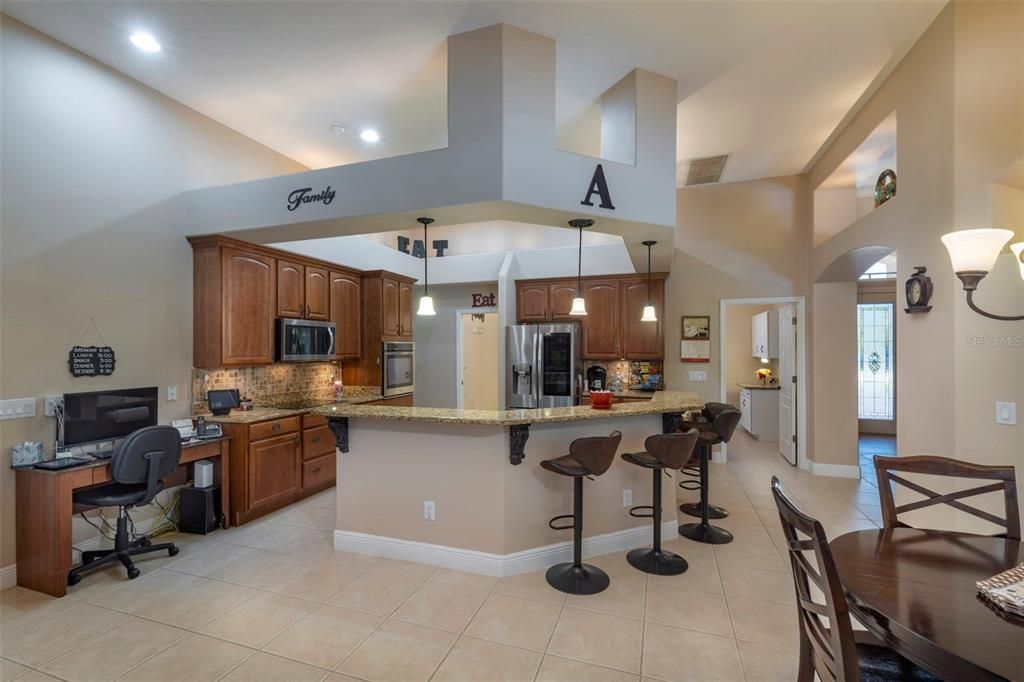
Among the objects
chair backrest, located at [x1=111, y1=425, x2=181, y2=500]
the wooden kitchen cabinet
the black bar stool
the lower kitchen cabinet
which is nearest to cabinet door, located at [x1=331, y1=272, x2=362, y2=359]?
the lower kitchen cabinet

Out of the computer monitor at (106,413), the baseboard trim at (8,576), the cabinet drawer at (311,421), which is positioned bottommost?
the baseboard trim at (8,576)

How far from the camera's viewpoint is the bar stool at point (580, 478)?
2666 mm

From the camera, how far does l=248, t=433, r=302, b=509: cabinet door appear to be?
148 inches

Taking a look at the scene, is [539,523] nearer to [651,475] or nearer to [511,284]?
[651,475]

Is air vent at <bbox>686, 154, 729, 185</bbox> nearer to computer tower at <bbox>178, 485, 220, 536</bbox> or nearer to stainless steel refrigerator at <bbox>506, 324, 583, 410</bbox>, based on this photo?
stainless steel refrigerator at <bbox>506, 324, 583, 410</bbox>

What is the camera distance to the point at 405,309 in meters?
6.23

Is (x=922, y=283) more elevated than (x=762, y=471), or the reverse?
(x=922, y=283)

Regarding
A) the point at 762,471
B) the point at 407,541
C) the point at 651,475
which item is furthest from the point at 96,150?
the point at 762,471

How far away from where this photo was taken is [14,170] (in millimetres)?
2824

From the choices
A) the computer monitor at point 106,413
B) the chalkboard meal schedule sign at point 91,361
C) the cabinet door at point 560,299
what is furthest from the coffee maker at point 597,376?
the chalkboard meal schedule sign at point 91,361

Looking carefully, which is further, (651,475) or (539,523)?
(651,475)

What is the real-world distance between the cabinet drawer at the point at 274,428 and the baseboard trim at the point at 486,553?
115cm

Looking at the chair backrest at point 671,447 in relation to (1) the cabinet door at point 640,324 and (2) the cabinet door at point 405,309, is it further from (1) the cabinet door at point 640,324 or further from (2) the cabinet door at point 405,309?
(2) the cabinet door at point 405,309

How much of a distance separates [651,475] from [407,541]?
73.4 inches
